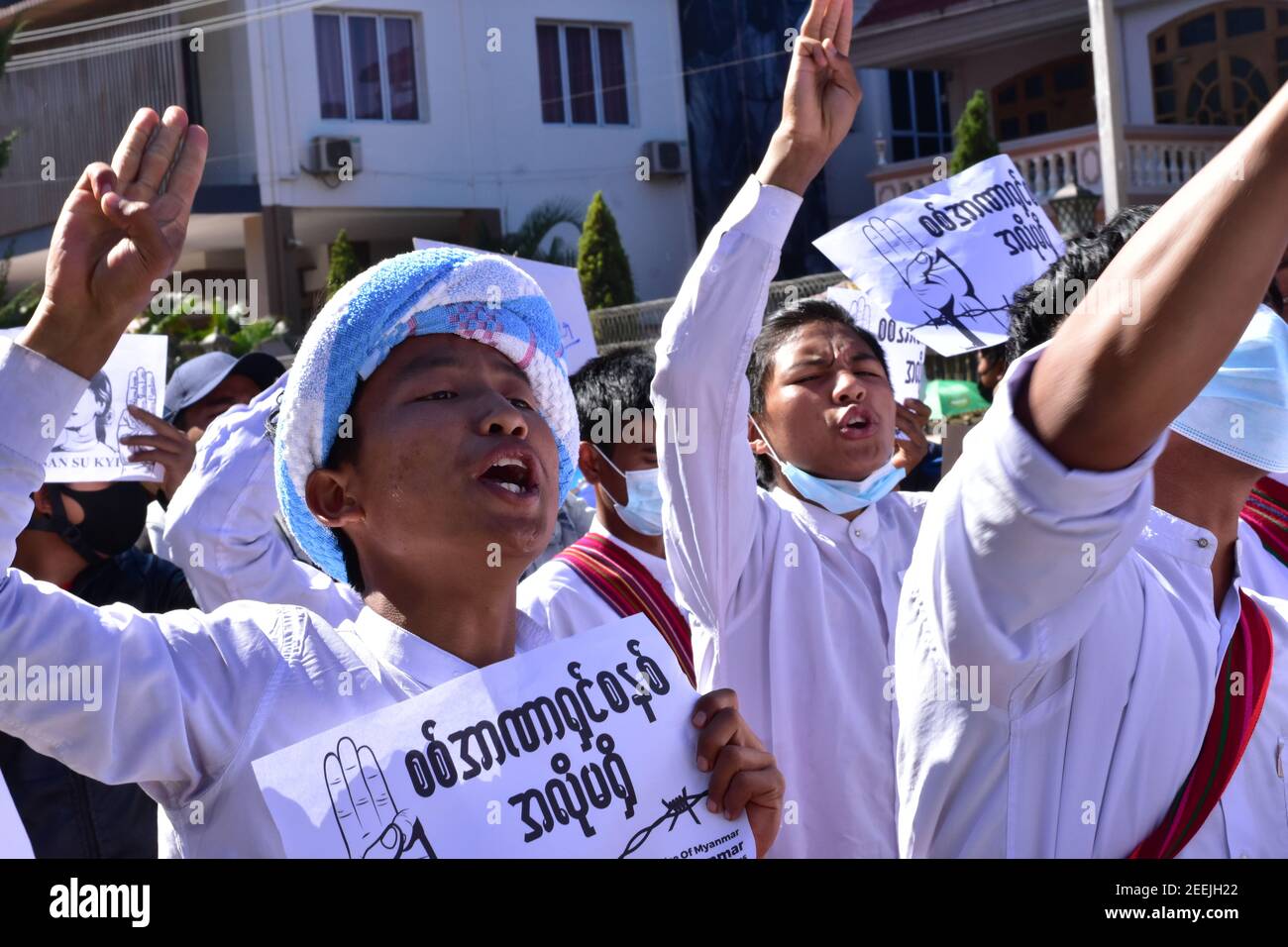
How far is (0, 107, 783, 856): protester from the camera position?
5.85ft

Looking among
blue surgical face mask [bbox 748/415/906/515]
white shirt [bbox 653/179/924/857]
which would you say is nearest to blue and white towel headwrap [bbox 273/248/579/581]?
white shirt [bbox 653/179/924/857]

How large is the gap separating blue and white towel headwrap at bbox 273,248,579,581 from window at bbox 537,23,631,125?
20748mm

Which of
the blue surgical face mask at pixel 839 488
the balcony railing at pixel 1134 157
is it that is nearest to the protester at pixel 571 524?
the blue surgical face mask at pixel 839 488

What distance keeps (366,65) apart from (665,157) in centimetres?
449

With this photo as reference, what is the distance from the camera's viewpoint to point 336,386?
204 cm

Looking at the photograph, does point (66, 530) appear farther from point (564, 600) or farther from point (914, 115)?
point (914, 115)

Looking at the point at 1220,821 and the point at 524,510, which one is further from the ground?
the point at 524,510

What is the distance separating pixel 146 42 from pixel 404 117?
347 centimetres

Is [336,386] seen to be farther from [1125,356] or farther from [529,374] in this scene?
[1125,356]

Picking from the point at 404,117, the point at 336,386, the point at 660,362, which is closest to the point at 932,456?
the point at 660,362

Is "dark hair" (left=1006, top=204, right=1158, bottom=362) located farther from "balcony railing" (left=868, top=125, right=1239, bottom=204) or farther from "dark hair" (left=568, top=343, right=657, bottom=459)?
"balcony railing" (left=868, top=125, right=1239, bottom=204)

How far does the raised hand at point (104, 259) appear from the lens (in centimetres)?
178

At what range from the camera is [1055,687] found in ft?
6.02

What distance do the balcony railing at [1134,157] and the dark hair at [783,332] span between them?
12.4m
